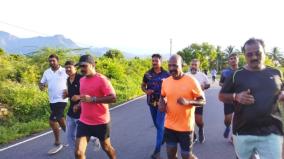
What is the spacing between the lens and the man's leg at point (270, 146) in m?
4.22

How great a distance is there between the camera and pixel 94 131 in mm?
5855

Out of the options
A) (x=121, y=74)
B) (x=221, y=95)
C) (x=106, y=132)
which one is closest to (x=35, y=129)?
(x=106, y=132)

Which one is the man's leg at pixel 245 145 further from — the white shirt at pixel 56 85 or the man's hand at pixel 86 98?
the white shirt at pixel 56 85

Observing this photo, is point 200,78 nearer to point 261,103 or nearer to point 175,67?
point 175,67

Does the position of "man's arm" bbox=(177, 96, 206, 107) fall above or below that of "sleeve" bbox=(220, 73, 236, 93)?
below

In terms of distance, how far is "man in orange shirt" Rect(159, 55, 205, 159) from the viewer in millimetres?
5383

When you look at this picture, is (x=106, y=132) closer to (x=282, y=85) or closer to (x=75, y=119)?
(x=75, y=119)

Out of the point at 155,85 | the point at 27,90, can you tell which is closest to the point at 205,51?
the point at 27,90

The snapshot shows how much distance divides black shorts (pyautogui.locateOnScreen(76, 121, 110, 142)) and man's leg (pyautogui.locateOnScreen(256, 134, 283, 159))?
2358 millimetres

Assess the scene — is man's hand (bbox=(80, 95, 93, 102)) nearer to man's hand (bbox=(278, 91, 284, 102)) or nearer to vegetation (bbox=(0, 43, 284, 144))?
man's hand (bbox=(278, 91, 284, 102))

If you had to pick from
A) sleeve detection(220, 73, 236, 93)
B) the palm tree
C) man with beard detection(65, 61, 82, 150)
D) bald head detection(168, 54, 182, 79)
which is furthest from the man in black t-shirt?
the palm tree

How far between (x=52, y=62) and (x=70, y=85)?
1.25m

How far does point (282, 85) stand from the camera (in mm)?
4316

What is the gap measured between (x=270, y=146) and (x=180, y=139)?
146cm
